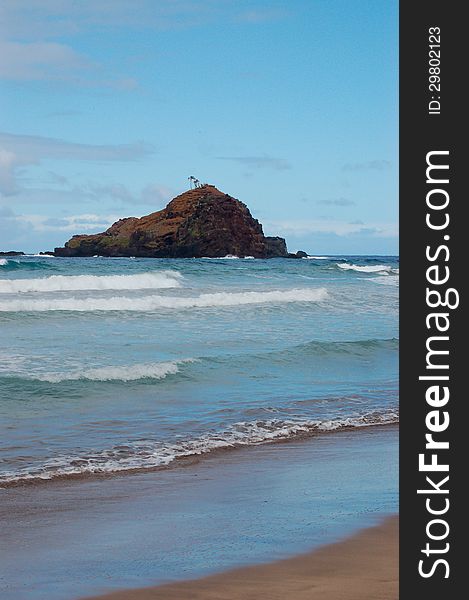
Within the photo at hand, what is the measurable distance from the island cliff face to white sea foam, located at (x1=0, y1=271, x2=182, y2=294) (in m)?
43.8

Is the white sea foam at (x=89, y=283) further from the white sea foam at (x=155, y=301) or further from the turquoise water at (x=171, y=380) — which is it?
the turquoise water at (x=171, y=380)

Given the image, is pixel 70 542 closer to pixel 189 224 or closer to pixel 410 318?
pixel 410 318

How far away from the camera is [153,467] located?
6.76 metres

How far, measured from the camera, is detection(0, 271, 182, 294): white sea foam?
101 feet

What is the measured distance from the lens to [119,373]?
11.1 metres

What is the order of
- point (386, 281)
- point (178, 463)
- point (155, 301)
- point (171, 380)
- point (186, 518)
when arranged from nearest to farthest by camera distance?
1. point (186, 518)
2. point (178, 463)
3. point (171, 380)
4. point (155, 301)
5. point (386, 281)

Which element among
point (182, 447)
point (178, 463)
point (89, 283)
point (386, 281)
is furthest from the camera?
point (386, 281)

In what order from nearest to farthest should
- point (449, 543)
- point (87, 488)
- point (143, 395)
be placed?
point (449, 543) → point (87, 488) → point (143, 395)

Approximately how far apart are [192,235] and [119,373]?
2809 inches

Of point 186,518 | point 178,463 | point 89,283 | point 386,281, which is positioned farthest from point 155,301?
point 186,518

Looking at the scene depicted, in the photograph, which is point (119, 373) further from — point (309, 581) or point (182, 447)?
point (309, 581)

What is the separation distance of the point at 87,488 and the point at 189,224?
254 feet

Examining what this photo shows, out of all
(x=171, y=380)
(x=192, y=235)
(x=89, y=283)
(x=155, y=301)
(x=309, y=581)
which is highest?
(x=192, y=235)

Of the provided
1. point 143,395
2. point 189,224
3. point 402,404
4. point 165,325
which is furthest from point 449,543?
point 189,224
